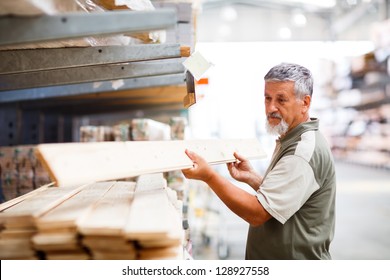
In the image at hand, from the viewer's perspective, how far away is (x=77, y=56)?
1.46 m

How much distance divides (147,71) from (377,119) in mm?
11872

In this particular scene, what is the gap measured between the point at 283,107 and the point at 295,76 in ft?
0.51

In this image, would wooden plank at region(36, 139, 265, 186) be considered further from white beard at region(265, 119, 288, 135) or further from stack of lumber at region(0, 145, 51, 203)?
stack of lumber at region(0, 145, 51, 203)

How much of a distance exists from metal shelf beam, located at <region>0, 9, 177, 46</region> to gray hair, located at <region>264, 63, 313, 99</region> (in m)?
0.98

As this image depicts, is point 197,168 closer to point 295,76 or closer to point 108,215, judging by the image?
point 108,215

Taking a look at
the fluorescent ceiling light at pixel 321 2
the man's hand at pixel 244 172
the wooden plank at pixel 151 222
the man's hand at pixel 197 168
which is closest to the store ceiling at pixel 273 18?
the fluorescent ceiling light at pixel 321 2

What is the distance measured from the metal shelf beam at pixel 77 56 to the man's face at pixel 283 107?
616 millimetres

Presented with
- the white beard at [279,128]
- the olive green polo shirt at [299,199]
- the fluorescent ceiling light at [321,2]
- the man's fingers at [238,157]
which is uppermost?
the fluorescent ceiling light at [321,2]

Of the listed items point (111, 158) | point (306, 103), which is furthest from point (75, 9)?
point (306, 103)

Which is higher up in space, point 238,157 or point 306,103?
point 306,103

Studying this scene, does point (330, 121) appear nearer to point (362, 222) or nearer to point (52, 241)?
point (362, 222)

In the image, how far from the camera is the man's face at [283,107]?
187cm

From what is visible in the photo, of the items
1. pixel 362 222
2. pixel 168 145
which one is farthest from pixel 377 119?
pixel 168 145

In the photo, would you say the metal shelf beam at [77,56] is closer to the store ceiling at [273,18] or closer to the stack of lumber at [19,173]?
the stack of lumber at [19,173]
